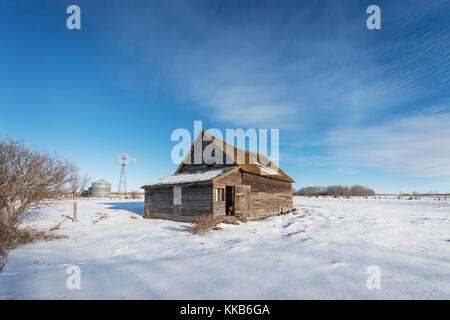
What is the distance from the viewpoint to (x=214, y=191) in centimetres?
1447

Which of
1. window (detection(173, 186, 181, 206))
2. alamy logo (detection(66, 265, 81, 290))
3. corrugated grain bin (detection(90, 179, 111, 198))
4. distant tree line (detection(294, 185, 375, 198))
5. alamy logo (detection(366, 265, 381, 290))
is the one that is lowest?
distant tree line (detection(294, 185, 375, 198))

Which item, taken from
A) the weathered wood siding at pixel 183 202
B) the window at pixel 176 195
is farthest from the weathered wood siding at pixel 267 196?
the window at pixel 176 195

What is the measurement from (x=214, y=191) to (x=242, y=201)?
256 centimetres

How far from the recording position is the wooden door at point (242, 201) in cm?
1538

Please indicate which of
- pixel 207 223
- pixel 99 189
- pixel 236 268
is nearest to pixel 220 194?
pixel 207 223

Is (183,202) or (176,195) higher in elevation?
(176,195)

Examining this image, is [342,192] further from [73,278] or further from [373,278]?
[73,278]

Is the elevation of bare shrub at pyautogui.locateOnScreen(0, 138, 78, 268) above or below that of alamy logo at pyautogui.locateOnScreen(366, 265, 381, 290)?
above

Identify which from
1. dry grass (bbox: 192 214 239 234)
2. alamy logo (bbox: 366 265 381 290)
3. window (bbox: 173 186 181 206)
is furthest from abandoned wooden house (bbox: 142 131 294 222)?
alamy logo (bbox: 366 265 381 290)

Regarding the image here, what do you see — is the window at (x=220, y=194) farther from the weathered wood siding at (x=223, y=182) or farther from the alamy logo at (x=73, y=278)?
the alamy logo at (x=73, y=278)

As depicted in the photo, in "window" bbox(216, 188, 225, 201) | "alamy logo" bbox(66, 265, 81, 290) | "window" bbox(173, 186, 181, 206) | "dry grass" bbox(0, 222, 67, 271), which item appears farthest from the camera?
"window" bbox(173, 186, 181, 206)

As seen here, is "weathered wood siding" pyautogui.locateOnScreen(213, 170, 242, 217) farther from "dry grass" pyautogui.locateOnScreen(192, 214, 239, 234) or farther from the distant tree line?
the distant tree line

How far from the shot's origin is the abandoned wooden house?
586 inches
